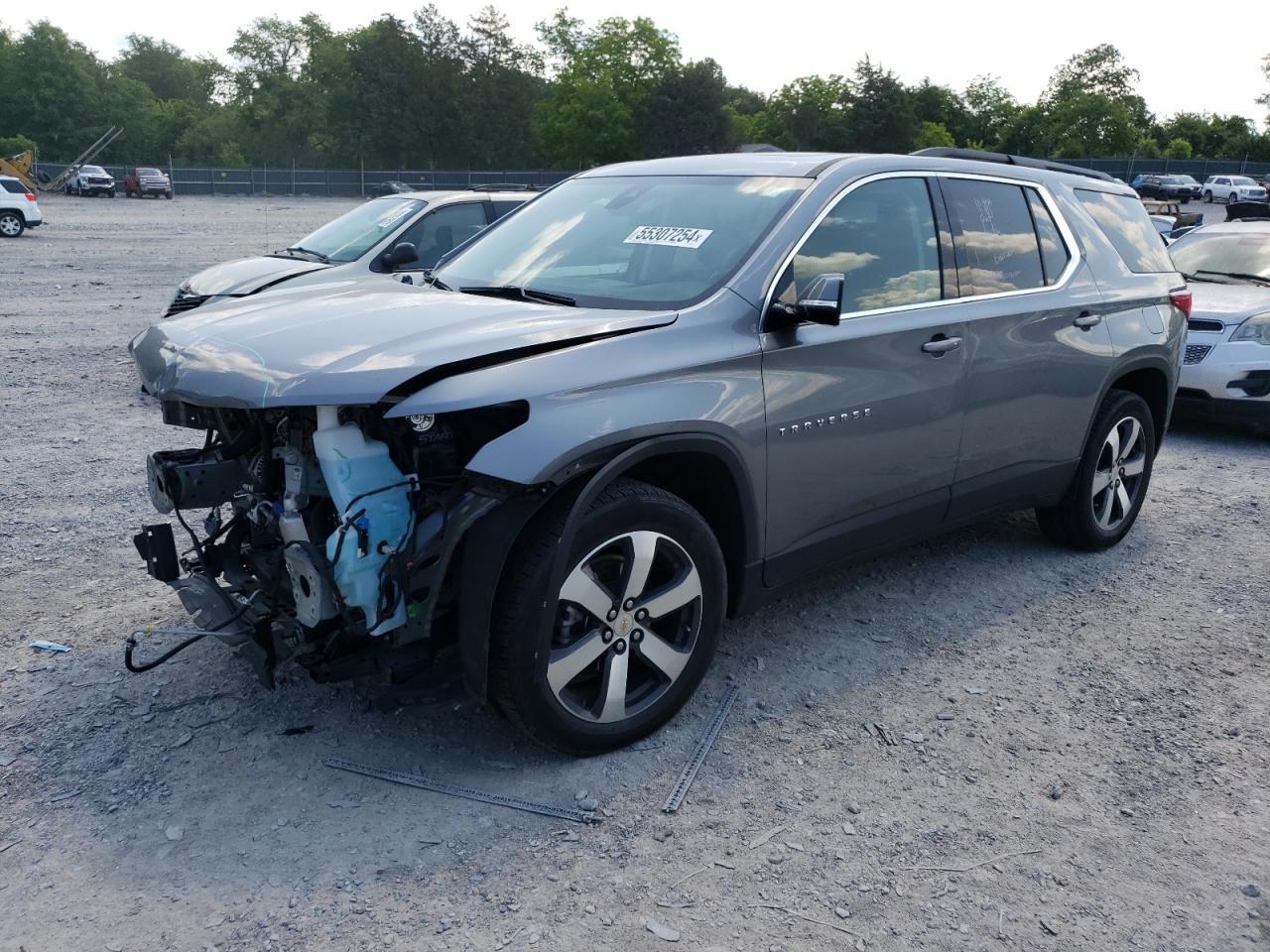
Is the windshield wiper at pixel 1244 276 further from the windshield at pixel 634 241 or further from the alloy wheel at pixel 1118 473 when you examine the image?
the windshield at pixel 634 241

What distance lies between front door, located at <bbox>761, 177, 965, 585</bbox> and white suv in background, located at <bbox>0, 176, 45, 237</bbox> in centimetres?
2797

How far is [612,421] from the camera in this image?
321 cm

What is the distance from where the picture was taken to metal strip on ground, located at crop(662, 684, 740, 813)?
330cm

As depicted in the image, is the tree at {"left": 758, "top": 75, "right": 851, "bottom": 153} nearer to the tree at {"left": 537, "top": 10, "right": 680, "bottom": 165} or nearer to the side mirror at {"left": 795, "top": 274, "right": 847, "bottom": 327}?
the tree at {"left": 537, "top": 10, "right": 680, "bottom": 165}

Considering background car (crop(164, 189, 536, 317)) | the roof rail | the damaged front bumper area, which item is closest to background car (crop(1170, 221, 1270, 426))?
the roof rail

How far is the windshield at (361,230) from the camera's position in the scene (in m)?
A: 9.45

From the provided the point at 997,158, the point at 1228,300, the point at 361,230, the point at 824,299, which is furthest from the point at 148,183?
the point at 824,299

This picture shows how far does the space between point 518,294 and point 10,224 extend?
2764cm

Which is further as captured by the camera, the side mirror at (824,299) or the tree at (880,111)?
the tree at (880,111)

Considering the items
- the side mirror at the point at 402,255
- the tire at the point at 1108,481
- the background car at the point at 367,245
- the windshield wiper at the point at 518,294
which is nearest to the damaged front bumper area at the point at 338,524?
the windshield wiper at the point at 518,294

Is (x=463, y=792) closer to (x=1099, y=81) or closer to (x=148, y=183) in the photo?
(x=148, y=183)

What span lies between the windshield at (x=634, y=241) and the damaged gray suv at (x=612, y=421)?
15mm

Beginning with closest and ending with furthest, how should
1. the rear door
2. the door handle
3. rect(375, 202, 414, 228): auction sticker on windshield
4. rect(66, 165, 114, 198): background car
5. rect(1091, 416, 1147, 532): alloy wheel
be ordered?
the door handle < the rear door < rect(1091, 416, 1147, 532): alloy wheel < rect(375, 202, 414, 228): auction sticker on windshield < rect(66, 165, 114, 198): background car

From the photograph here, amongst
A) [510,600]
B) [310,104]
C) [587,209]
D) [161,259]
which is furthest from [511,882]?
[310,104]
